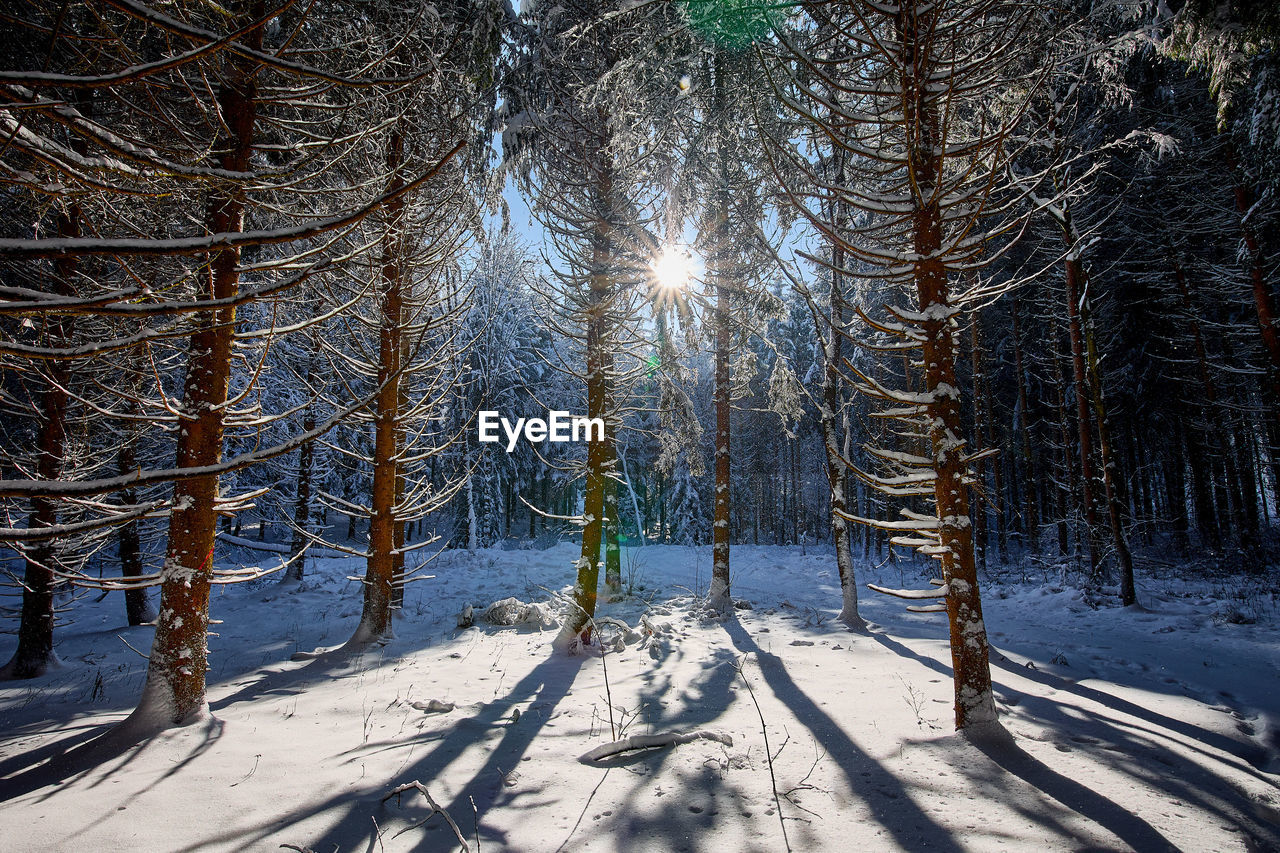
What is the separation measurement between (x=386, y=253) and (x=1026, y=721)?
924 cm

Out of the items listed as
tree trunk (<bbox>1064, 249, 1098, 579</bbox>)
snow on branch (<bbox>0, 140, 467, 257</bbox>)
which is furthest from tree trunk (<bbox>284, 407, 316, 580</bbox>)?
tree trunk (<bbox>1064, 249, 1098, 579</bbox>)

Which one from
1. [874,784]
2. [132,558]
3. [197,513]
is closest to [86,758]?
[197,513]

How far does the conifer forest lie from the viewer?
9.39 ft

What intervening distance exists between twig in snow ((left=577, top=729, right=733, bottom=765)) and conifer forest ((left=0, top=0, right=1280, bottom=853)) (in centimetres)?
3

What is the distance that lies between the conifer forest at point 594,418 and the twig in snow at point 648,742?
3cm

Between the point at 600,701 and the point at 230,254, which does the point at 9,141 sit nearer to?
the point at 230,254

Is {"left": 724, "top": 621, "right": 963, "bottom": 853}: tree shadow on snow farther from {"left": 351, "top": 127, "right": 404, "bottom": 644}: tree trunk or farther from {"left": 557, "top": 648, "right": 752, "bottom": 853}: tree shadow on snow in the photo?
{"left": 351, "top": 127, "right": 404, "bottom": 644}: tree trunk

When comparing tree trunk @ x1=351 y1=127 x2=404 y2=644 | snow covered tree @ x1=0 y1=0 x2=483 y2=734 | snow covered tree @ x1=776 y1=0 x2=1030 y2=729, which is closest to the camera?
snow covered tree @ x1=0 y1=0 x2=483 y2=734

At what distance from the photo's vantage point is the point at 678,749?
3973 millimetres

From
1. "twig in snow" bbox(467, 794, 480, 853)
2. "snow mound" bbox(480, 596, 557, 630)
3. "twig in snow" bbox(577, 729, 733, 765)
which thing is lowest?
"snow mound" bbox(480, 596, 557, 630)

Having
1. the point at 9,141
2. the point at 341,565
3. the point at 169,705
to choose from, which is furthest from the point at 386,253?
the point at 341,565

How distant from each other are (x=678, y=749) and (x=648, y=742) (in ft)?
0.81

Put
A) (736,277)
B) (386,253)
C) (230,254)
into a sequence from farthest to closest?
(736,277), (386,253), (230,254)

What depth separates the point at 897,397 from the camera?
379 cm
